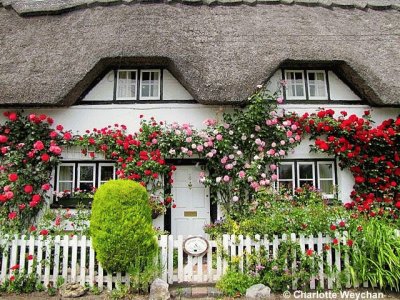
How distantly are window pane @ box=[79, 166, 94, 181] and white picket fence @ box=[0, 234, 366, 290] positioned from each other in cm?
238

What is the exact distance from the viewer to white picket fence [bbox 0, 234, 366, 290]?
16.6ft

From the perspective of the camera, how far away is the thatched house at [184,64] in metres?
7.14

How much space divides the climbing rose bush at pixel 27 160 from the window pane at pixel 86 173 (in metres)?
0.57

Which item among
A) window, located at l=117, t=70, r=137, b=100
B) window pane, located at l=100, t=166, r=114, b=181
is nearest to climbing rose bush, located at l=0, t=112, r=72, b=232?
window pane, located at l=100, t=166, r=114, b=181

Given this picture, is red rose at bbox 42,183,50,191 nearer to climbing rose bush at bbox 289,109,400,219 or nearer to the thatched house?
the thatched house

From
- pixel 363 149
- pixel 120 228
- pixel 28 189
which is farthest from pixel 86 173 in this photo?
pixel 363 149

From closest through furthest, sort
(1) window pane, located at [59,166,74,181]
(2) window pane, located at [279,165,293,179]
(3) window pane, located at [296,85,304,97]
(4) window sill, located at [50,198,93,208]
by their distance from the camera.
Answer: (4) window sill, located at [50,198,93,208]
(1) window pane, located at [59,166,74,181]
(2) window pane, located at [279,165,293,179]
(3) window pane, located at [296,85,304,97]

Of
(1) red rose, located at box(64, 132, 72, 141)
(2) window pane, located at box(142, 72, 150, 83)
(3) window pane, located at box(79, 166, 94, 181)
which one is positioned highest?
(2) window pane, located at box(142, 72, 150, 83)

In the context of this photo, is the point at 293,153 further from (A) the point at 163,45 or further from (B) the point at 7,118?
(B) the point at 7,118

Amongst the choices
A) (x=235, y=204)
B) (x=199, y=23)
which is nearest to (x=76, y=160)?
(x=235, y=204)

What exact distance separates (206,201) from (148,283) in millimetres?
2866

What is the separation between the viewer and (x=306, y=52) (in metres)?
7.46

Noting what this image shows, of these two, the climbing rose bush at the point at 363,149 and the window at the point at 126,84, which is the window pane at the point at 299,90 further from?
the window at the point at 126,84

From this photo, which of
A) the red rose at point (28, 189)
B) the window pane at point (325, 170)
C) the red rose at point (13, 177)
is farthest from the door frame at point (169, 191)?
the red rose at point (13, 177)
